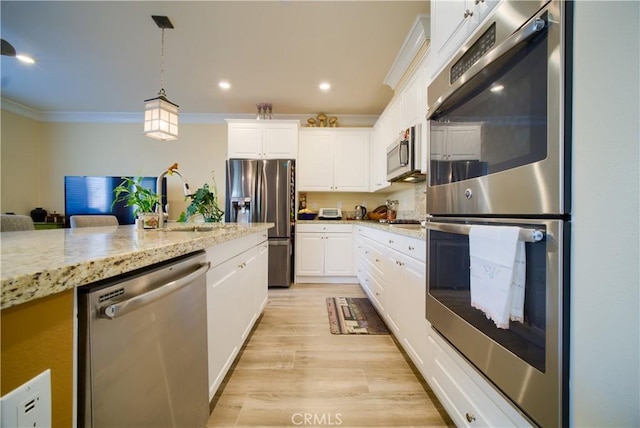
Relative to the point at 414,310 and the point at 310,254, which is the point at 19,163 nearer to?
the point at 310,254

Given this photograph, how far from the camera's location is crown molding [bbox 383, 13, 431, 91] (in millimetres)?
2006

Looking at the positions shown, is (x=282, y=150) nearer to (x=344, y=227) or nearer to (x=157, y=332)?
(x=344, y=227)

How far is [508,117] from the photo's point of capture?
0.69 meters

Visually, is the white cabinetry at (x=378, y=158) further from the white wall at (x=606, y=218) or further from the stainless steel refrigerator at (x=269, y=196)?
the white wall at (x=606, y=218)

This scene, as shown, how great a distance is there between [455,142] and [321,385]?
148cm

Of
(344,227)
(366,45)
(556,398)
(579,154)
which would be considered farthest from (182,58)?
(556,398)

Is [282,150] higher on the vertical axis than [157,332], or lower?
higher

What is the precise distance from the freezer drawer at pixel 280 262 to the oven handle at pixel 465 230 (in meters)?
2.44

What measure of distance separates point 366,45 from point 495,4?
191 centimetres

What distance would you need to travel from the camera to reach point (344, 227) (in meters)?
3.48

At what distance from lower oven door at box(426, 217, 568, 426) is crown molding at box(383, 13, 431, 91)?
200 centimetres

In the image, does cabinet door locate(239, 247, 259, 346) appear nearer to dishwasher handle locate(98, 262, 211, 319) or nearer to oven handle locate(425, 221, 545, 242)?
dishwasher handle locate(98, 262, 211, 319)

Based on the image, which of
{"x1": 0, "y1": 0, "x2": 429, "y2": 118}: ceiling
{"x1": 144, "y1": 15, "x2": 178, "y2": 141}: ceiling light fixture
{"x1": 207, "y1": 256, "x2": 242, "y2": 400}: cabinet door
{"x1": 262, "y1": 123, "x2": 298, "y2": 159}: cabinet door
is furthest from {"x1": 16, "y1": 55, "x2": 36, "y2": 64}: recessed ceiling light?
{"x1": 207, "y1": 256, "x2": 242, "y2": 400}: cabinet door

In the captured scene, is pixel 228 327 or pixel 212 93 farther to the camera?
pixel 212 93
